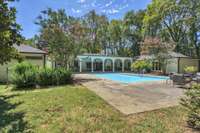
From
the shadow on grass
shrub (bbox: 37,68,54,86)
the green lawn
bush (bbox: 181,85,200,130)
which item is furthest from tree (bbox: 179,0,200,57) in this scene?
the shadow on grass

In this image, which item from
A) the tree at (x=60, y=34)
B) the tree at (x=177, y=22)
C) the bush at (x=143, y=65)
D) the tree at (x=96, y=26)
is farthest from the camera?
the tree at (x=96, y=26)

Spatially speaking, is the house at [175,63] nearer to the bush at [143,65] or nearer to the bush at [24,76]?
the bush at [143,65]

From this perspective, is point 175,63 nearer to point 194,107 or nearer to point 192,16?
point 192,16

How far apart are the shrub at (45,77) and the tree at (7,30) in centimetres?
669

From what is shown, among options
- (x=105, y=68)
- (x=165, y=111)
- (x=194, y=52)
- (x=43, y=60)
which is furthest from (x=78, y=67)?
(x=165, y=111)

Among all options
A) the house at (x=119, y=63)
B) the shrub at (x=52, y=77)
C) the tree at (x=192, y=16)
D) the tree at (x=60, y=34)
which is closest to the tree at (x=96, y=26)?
the house at (x=119, y=63)

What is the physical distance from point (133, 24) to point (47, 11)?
26292 millimetres

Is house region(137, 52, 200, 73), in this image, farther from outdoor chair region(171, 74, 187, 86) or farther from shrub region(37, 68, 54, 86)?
shrub region(37, 68, 54, 86)

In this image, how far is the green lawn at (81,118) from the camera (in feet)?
15.3

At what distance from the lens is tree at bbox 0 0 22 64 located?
4648 mm

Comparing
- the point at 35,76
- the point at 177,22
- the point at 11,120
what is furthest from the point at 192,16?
the point at 11,120

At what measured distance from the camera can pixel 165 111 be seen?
597 cm

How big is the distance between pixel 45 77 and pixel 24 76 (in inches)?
53.3

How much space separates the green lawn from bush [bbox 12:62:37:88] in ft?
13.9
